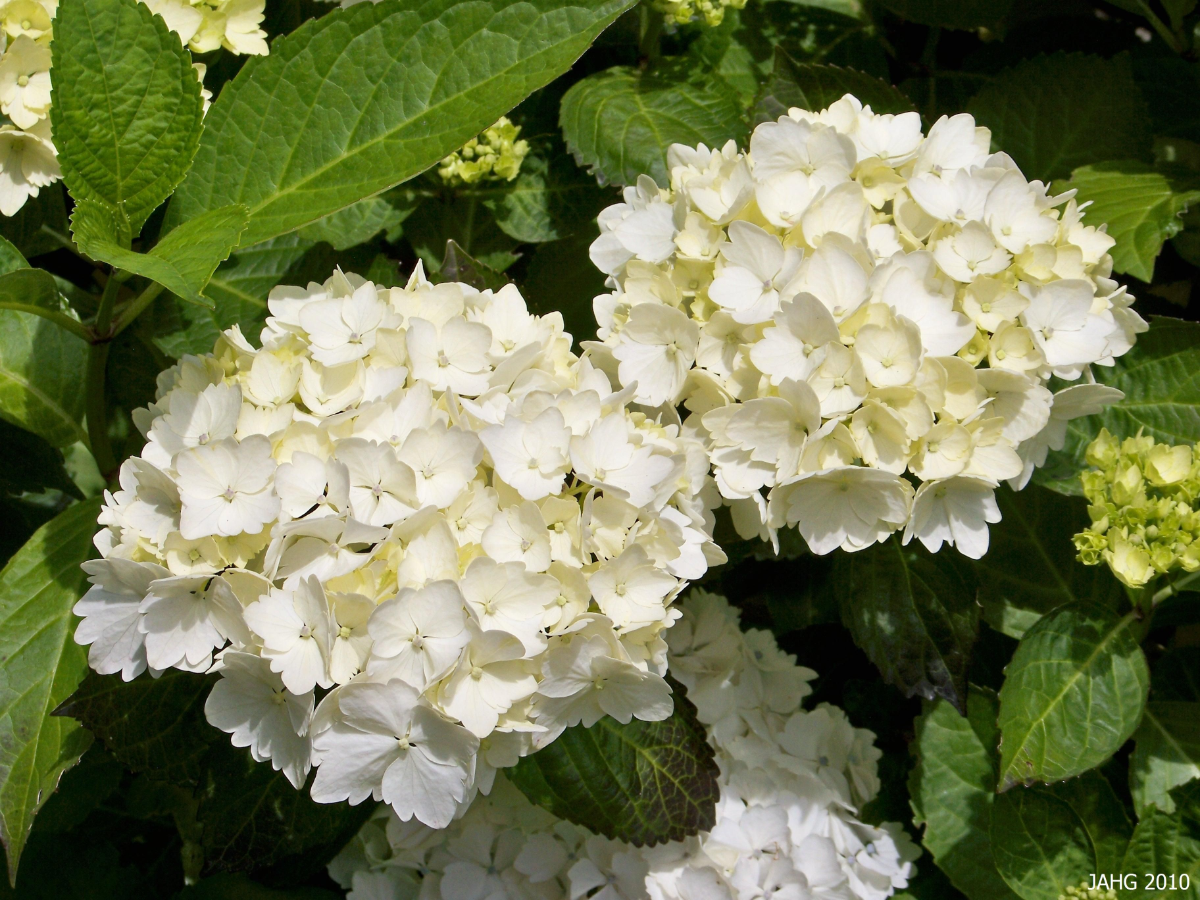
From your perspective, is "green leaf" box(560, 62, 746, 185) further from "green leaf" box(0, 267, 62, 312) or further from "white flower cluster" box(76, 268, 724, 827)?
"green leaf" box(0, 267, 62, 312)

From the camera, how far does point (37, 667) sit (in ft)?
3.32

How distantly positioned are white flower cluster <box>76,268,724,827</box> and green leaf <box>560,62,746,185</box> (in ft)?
1.38

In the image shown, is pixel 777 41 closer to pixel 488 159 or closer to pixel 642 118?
pixel 642 118

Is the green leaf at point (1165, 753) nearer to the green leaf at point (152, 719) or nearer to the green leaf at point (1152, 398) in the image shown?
the green leaf at point (1152, 398)

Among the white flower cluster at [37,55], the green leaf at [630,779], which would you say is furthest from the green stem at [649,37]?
the green leaf at [630,779]

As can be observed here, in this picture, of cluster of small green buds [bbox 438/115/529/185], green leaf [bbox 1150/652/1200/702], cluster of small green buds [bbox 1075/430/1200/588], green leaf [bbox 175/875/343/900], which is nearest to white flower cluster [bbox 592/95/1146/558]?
cluster of small green buds [bbox 1075/430/1200/588]

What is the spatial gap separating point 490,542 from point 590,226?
0.62m

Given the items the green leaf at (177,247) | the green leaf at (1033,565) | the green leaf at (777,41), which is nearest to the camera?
the green leaf at (177,247)

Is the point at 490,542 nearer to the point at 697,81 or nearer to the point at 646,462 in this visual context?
the point at 646,462

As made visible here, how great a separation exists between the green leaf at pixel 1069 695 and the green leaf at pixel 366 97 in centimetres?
78

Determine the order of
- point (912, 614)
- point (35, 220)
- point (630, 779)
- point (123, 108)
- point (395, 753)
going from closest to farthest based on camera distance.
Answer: point (395, 753) → point (123, 108) → point (630, 779) → point (912, 614) → point (35, 220)

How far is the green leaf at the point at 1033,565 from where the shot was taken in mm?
1330

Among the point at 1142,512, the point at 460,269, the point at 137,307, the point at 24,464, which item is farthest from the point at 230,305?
the point at 1142,512

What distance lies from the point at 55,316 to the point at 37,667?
342 millimetres
